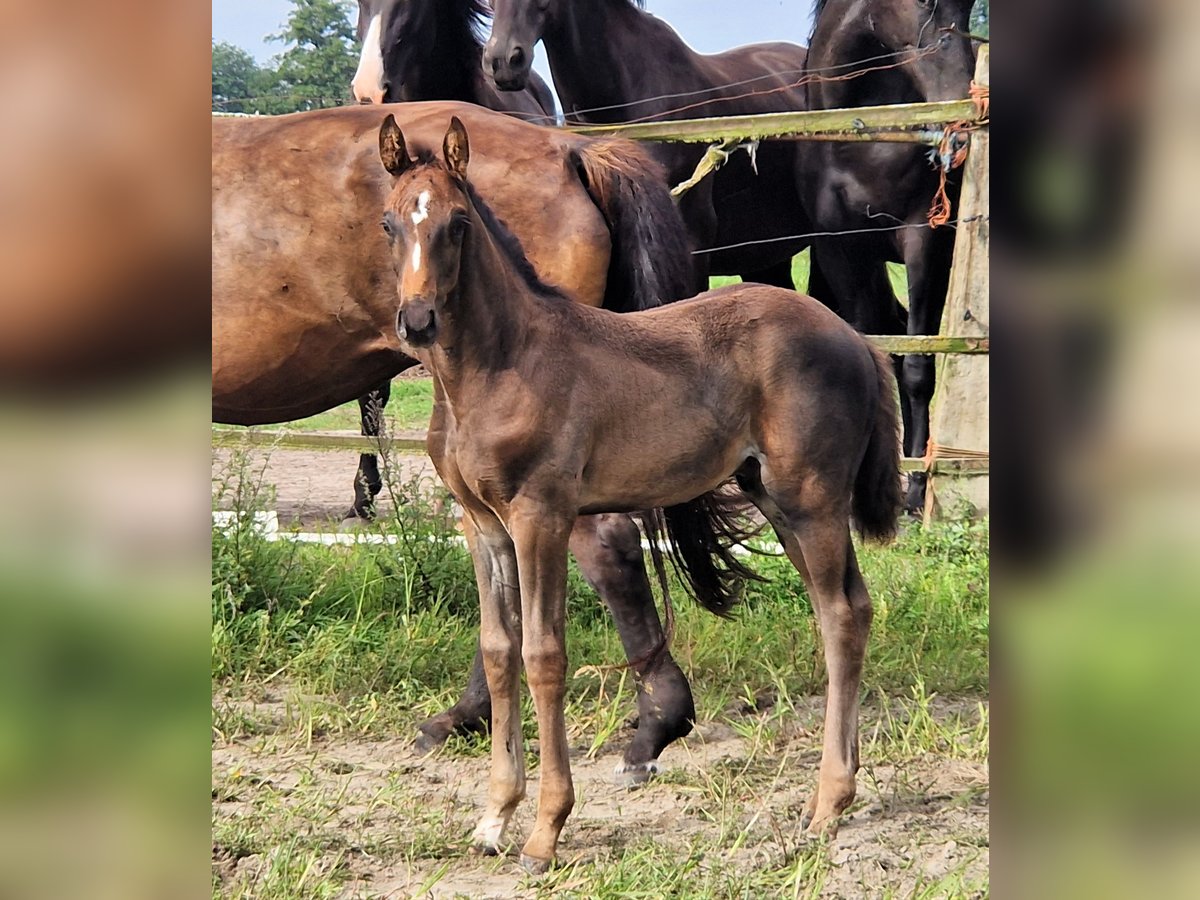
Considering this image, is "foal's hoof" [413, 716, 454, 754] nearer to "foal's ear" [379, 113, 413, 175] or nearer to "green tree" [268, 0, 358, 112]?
"foal's ear" [379, 113, 413, 175]

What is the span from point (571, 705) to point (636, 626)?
0.62m

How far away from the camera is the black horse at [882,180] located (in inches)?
220

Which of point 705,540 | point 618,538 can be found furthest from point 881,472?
point 618,538

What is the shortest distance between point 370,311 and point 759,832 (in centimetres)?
200

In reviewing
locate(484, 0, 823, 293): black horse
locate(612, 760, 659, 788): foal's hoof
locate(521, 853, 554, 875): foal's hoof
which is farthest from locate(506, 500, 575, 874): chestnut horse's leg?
locate(484, 0, 823, 293): black horse

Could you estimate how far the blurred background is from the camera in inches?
40.0

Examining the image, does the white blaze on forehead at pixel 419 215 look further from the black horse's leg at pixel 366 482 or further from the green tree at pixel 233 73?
the black horse's leg at pixel 366 482

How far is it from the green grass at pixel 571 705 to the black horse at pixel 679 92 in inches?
57.8

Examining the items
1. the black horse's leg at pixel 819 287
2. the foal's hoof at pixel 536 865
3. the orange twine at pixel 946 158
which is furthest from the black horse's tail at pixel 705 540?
the black horse's leg at pixel 819 287

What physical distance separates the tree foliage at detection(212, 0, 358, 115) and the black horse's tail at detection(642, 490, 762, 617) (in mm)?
2570

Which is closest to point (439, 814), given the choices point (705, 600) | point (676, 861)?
point (676, 861)
